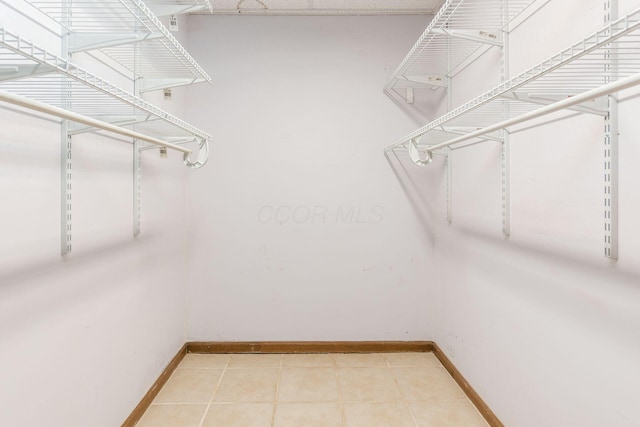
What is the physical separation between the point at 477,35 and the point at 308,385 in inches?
75.3

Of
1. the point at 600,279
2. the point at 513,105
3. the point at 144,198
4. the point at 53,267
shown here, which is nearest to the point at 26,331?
the point at 53,267

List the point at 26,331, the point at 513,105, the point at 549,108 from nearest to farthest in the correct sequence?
the point at 549,108 → the point at 26,331 → the point at 513,105

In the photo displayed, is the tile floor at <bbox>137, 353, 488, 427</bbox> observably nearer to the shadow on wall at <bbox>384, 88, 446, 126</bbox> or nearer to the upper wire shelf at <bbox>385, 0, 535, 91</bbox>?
the shadow on wall at <bbox>384, 88, 446, 126</bbox>

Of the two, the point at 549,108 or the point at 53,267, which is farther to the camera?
the point at 53,267

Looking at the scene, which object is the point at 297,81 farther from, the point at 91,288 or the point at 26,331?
the point at 26,331

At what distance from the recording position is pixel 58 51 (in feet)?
3.91

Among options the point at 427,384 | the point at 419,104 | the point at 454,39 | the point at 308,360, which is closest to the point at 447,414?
the point at 427,384

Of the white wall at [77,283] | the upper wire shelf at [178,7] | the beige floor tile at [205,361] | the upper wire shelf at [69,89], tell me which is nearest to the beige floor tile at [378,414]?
the beige floor tile at [205,361]

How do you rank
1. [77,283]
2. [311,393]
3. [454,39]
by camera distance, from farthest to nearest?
[454,39], [311,393], [77,283]

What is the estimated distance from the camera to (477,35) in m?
1.56

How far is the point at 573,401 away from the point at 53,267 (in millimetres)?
1698

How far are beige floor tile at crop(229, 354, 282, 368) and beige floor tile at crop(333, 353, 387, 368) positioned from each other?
0.38 metres

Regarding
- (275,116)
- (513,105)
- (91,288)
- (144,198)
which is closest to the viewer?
(91,288)

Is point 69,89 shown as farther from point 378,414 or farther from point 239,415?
point 378,414
